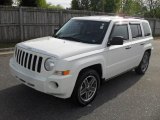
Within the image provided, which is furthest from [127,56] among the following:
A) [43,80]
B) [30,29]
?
A: [30,29]

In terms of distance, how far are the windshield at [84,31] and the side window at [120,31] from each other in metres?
0.23

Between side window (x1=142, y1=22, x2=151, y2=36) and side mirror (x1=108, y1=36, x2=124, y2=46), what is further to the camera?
side window (x1=142, y1=22, x2=151, y2=36)

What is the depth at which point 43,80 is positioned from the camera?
3.97 metres

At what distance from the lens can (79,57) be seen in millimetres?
4238

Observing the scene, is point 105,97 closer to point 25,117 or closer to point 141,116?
point 141,116

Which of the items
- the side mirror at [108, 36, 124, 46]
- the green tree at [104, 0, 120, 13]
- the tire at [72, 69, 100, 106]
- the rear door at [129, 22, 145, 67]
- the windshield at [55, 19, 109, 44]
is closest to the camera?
the tire at [72, 69, 100, 106]

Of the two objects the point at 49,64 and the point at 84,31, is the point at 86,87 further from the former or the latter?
the point at 84,31

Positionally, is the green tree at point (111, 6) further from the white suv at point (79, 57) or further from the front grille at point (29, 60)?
the front grille at point (29, 60)

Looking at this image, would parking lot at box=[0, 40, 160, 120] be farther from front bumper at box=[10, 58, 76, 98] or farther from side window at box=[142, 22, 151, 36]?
A: side window at box=[142, 22, 151, 36]

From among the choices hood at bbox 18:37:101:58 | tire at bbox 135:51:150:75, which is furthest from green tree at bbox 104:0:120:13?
hood at bbox 18:37:101:58

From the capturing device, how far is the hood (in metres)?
4.12

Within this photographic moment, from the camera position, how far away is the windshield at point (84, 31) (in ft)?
16.6

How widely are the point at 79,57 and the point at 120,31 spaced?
185cm

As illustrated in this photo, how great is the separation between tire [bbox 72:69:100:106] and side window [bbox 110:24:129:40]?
1.13 m
